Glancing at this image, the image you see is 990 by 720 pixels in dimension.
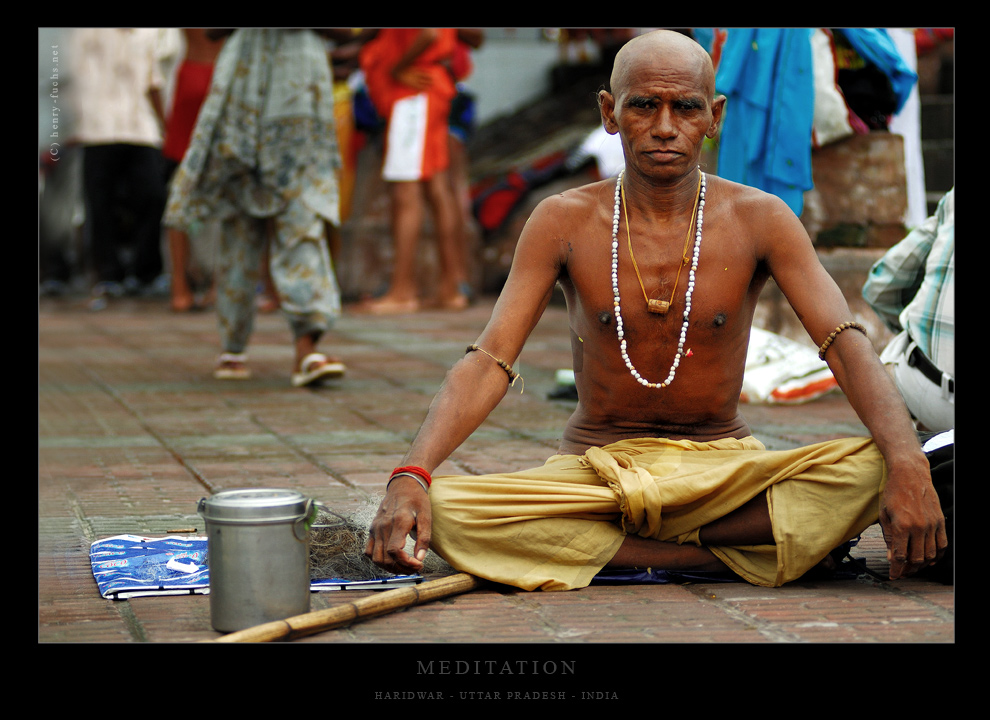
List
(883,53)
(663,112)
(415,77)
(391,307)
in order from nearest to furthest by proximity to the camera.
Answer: (663,112), (883,53), (415,77), (391,307)

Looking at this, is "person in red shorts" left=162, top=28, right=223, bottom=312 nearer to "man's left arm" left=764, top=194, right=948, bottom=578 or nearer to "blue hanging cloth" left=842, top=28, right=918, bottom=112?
"blue hanging cloth" left=842, top=28, right=918, bottom=112

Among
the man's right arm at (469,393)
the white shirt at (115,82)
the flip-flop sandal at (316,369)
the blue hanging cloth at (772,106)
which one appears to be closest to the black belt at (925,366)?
the man's right arm at (469,393)

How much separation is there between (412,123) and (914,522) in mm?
7380

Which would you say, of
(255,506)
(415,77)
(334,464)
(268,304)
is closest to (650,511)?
(255,506)

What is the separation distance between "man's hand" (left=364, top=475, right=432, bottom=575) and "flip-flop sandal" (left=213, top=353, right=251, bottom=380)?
12.5ft

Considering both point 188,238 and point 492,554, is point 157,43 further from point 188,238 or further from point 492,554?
point 492,554

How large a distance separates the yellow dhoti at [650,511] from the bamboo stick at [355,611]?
8 centimetres

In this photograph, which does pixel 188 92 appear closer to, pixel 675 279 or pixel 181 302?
pixel 181 302

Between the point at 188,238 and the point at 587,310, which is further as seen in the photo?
the point at 188,238

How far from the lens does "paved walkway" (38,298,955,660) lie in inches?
105

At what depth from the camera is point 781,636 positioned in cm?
261

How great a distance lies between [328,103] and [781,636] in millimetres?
4294

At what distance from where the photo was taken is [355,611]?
2.67 meters
